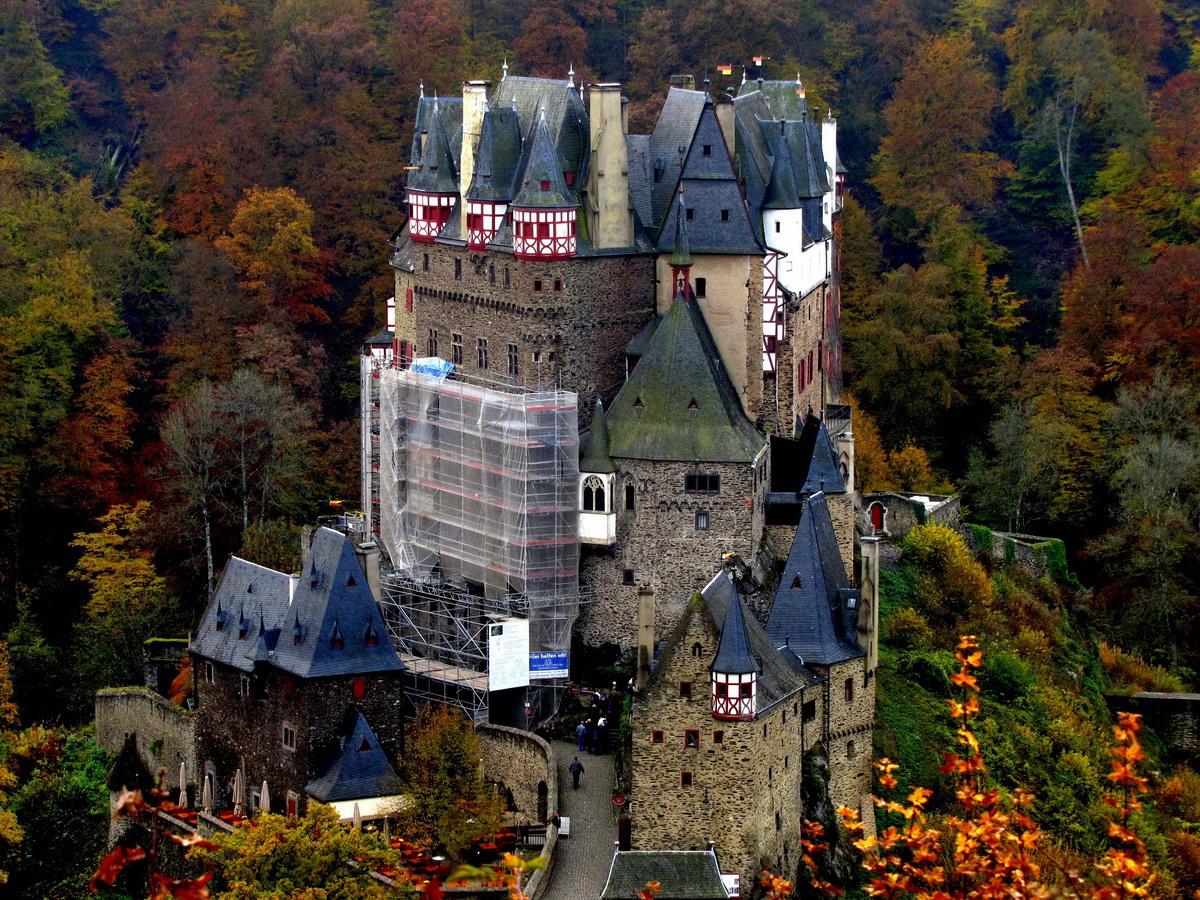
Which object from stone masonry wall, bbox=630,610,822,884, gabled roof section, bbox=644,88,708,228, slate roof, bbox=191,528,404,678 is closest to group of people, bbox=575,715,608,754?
slate roof, bbox=191,528,404,678

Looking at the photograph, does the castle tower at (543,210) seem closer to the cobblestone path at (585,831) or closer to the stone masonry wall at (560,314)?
the stone masonry wall at (560,314)

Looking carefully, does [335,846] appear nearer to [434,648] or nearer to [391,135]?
[434,648]

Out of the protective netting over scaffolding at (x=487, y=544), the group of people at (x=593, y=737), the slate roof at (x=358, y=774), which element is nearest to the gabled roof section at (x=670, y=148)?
the protective netting over scaffolding at (x=487, y=544)

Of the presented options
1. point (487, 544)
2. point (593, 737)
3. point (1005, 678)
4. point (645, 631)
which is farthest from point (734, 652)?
point (1005, 678)

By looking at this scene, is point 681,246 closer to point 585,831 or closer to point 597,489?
point 597,489

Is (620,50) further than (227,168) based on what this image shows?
Yes

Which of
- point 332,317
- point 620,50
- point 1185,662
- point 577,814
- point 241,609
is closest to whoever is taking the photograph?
point 577,814

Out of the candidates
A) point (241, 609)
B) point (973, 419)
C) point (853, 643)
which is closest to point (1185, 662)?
point (973, 419)

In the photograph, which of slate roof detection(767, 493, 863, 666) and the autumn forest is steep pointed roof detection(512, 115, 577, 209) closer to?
slate roof detection(767, 493, 863, 666)
